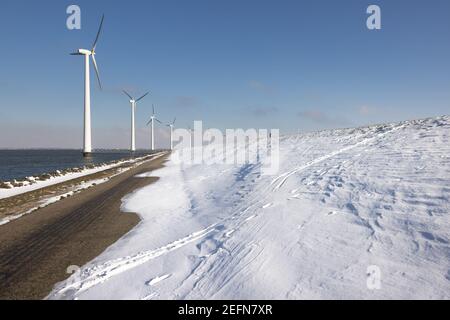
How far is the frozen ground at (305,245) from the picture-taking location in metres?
6.25

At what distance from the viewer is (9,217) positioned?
14.8 m

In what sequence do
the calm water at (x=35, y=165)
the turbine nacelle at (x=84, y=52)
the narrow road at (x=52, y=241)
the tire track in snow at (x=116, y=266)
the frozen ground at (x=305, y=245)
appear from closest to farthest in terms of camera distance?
the frozen ground at (x=305, y=245) → the tire track in snow at (x=116, y=266) → the narrow road at (x=52, y=241) → the calm water at (x=35, y=165) → the turbine nacelle at (x=84, y=52)

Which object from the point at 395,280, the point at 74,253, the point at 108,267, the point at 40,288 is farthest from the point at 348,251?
the point at 74,253

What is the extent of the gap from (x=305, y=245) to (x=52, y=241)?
324 inches

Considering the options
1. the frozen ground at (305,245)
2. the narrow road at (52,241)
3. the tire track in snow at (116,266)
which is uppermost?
the frozen ground at (305,245)

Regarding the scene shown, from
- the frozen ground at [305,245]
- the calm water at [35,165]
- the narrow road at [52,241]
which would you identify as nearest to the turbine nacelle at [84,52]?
the calm water at [35,165]

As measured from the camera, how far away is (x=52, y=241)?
1095cm

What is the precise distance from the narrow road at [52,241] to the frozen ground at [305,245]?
2.00 ft

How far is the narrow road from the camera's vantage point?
7.62 metres

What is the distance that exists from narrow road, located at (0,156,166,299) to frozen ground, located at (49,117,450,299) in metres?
0.61

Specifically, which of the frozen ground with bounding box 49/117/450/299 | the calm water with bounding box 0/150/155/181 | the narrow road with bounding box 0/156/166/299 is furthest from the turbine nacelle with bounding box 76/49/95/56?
the frozen ground with bounding box 49/117/450/299

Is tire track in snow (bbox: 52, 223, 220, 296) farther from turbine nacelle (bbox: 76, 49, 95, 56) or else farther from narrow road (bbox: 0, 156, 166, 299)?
turbine nacelle (bbox: 76, 49, 95, 56)

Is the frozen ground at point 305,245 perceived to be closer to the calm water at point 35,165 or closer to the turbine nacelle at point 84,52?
the calm water at point 35,165
